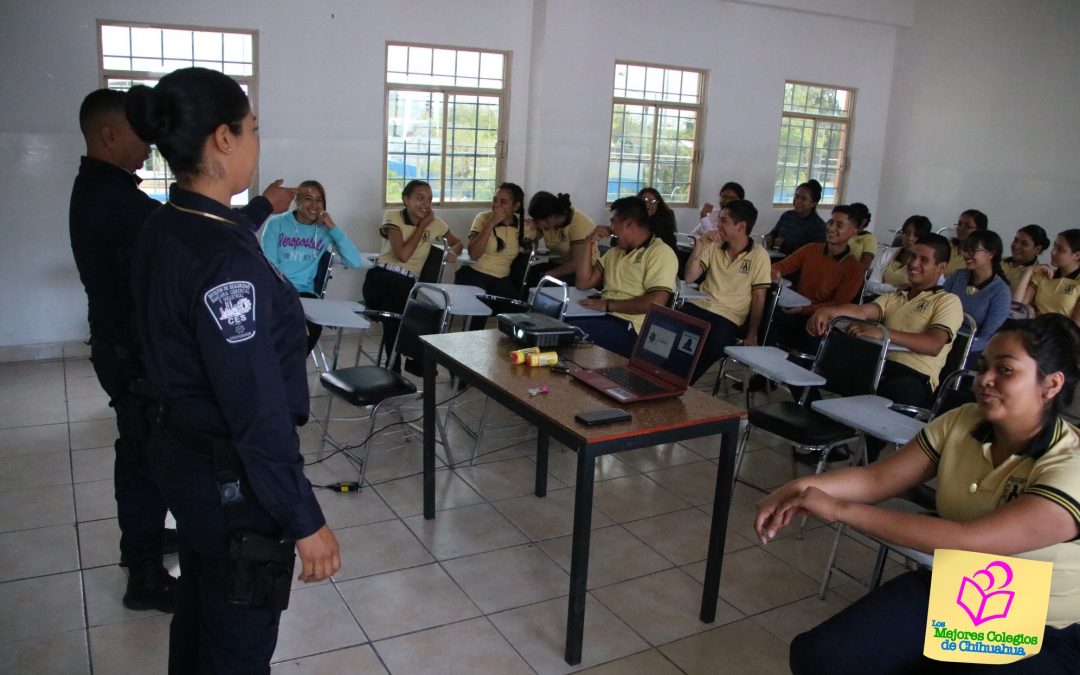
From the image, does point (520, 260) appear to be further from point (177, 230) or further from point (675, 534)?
point (177, 230)

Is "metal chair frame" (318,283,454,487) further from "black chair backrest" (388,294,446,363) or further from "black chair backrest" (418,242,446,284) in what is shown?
"black chair backrest" (418,242,446,284)

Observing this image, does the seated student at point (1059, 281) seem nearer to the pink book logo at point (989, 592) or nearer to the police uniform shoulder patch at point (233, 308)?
the pink book logo at point (989, 592)

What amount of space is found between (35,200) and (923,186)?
802 cm

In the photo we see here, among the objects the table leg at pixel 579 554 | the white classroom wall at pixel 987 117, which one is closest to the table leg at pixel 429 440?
the table leg at pixel 579 554

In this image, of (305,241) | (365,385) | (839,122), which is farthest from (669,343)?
(839,122)

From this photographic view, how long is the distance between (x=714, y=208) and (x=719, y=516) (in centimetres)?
565

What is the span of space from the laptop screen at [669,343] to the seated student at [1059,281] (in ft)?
11.6

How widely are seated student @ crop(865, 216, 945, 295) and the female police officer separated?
453 cm

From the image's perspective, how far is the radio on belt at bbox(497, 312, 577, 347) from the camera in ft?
10.5

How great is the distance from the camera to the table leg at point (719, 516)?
2.65m

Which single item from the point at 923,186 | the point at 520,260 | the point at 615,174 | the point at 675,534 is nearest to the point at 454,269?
the point at 520,260

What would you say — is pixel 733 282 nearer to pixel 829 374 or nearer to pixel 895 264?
pixel 829 374

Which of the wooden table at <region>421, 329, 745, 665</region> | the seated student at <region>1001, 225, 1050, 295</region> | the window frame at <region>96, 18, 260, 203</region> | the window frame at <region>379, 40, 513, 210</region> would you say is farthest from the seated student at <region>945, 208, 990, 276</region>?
the window frame at <region>96, 18, 260, 203</region>

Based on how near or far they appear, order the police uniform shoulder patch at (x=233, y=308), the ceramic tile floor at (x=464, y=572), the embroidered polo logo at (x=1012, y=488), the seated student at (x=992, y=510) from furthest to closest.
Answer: the ceramic tile floor at (x=464, y=572) < the embroidered polo logo at (x=1012, y=488) < the seated student at (x=992, y=510) < the police uniform shoulder patch at (x=233, y=308)
